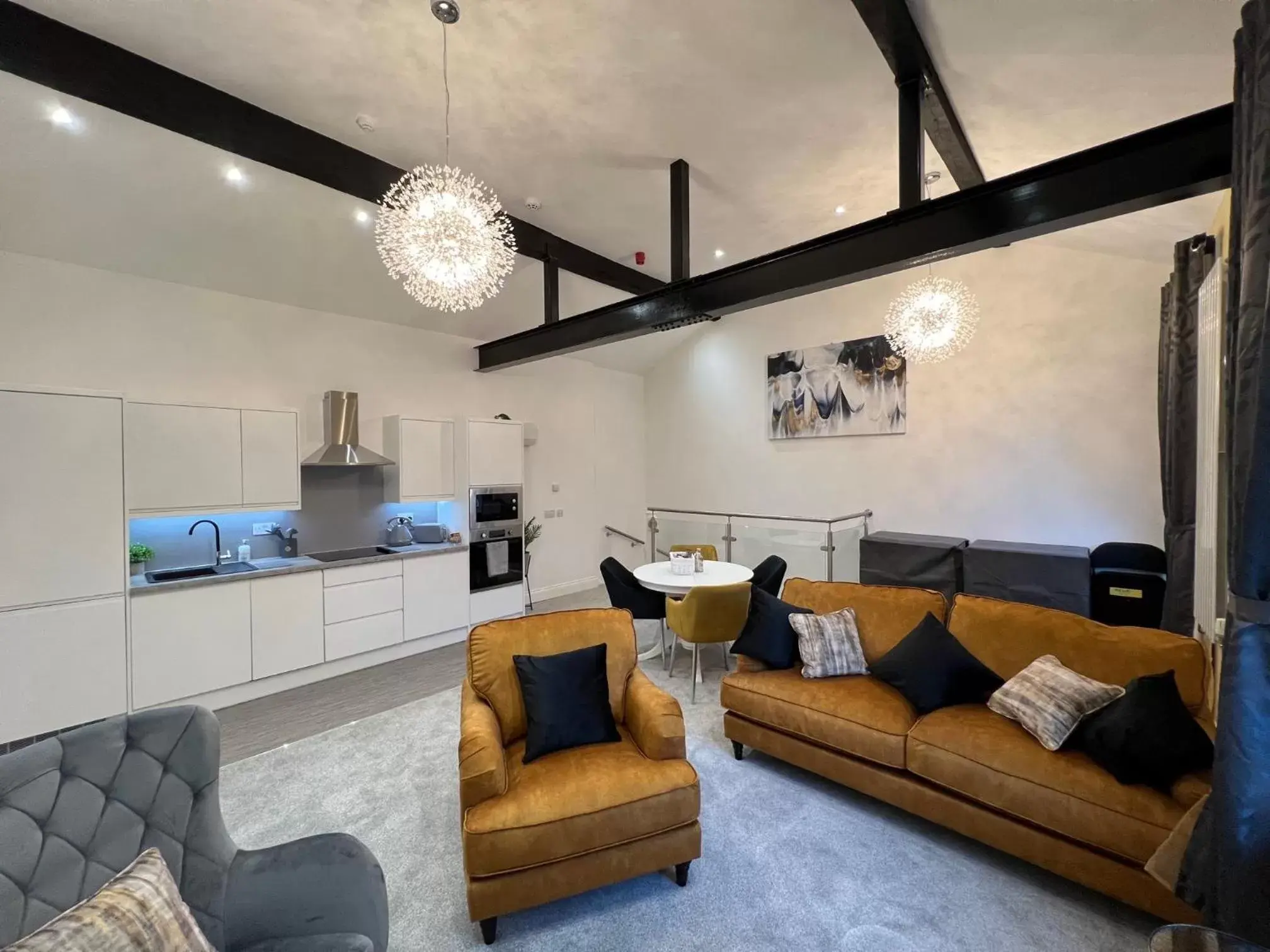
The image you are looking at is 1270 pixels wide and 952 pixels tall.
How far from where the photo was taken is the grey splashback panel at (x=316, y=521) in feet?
12.8

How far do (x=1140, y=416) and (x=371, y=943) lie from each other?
5851 millimetres

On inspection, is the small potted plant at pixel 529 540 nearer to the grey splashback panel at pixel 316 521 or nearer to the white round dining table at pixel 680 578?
the grey splashback panel at pixel 316 521

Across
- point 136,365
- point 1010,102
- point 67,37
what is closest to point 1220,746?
point 1010,102

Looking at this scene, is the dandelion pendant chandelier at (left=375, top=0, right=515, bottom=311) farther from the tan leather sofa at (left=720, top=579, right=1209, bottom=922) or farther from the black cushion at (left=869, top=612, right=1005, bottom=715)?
the black cushion at (left=869, top=612, right=1005, bottom=715)

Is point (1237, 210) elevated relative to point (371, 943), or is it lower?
elevated

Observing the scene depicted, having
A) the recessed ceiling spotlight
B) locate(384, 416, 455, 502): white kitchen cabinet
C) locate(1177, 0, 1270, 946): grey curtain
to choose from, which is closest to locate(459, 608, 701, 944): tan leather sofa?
locate(1177, 0, 1270, 946): grey curtain

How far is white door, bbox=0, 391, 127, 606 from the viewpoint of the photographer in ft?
9.48

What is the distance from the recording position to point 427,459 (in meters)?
5.07

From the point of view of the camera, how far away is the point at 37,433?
295cm

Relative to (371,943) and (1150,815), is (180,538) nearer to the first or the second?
(371,943)

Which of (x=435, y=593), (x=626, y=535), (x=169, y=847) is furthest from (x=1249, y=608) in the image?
(x=626, y=535)

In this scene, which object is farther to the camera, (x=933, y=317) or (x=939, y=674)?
(x=933, y=317)

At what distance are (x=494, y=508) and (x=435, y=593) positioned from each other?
1.02 meters

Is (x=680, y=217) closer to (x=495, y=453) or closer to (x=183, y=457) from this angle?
(x=495, y=453)
